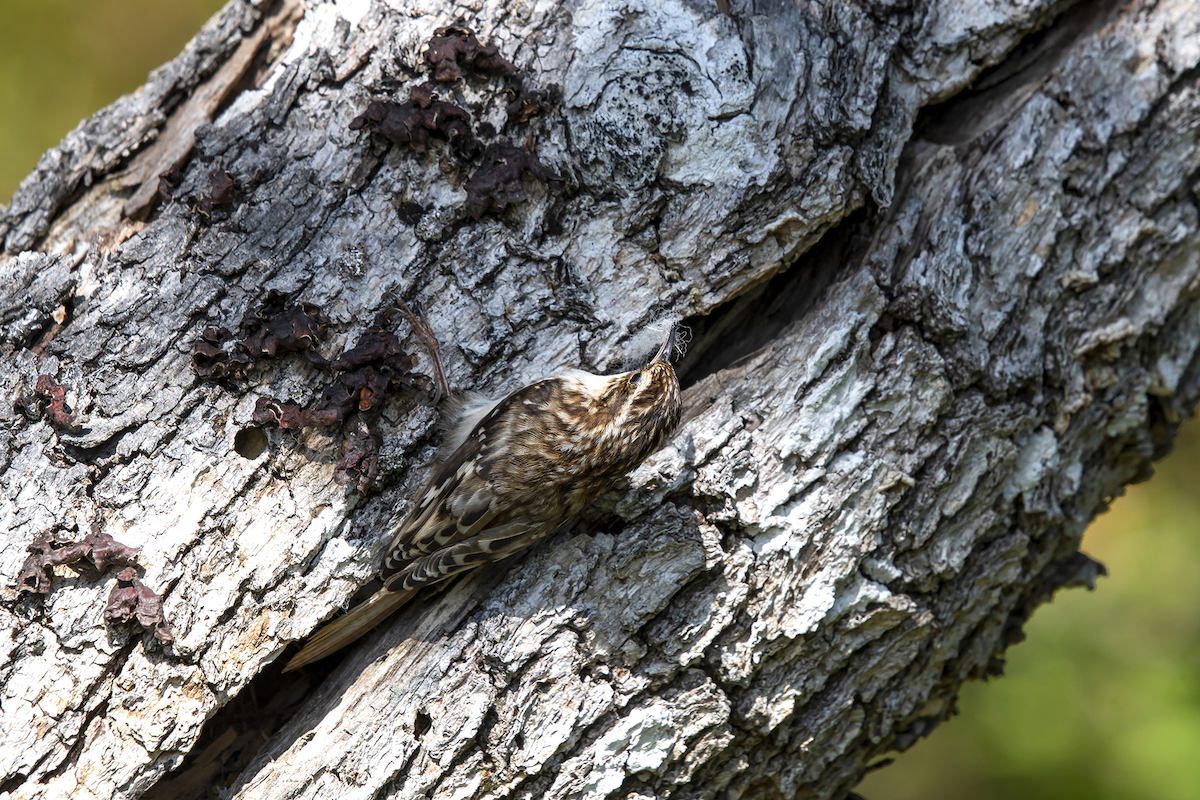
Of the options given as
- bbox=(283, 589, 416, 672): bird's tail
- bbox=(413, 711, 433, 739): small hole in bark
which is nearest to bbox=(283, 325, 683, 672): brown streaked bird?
bbox=(283, 589, 416, 672): bird's tail

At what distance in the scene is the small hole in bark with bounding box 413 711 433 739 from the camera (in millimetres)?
2227

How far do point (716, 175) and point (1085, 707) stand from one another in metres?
3.26

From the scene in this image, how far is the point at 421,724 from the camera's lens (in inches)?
88.2

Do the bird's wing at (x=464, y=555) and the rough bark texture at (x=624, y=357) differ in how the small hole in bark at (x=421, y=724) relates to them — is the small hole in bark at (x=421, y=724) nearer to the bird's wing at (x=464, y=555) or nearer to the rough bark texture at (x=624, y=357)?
the rough bark texture at (x=624, y=357)

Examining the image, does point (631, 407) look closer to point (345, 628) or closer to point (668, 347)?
point (668, 347)

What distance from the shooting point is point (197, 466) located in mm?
2223

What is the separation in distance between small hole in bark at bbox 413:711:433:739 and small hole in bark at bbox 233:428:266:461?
862mm

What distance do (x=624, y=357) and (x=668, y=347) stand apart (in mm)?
144

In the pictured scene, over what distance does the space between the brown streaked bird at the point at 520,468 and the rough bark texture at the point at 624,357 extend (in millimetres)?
80

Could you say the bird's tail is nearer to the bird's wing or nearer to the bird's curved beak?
the bird's wing

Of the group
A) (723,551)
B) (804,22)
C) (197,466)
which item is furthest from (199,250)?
(804,22)

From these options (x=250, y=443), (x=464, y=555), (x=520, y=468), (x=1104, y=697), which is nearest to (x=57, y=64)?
(x=250, y=443)

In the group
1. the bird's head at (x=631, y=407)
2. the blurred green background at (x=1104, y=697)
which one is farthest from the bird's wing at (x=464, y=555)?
the blurred green background at (x=1104, y=697)

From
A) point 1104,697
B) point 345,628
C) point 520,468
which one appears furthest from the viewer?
point 1104,697
